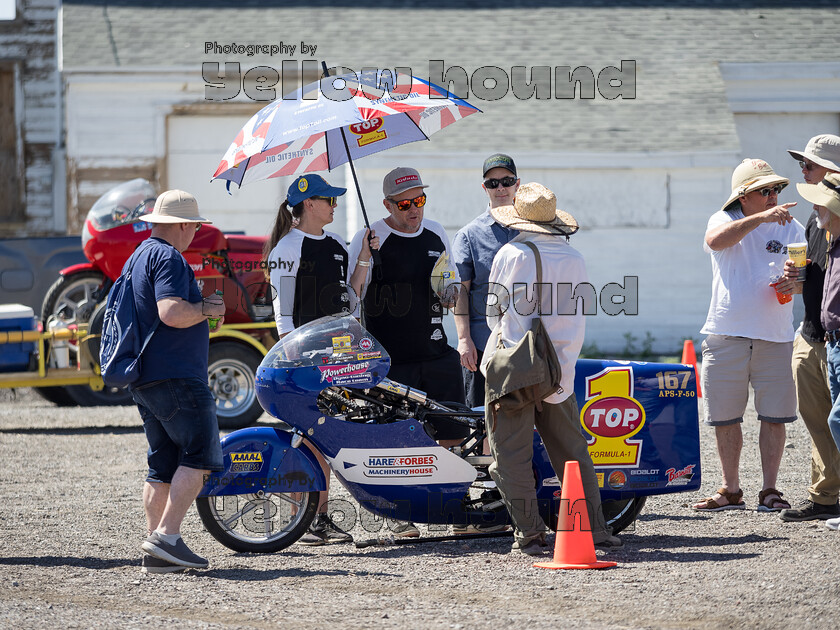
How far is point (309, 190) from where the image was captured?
21.3 ft

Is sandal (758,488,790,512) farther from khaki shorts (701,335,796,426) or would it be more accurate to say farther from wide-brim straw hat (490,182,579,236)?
wide-brim straw hat (490,182,579,236)

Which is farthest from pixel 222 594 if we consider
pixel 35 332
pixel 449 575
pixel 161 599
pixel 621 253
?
pixel 621 253

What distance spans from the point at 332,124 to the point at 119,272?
18.3 ft

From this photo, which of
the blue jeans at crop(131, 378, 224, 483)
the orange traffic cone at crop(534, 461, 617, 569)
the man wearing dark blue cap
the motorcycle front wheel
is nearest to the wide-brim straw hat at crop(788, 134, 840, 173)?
the man wearing dark blue cap

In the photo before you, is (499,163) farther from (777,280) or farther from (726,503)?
(726,503)

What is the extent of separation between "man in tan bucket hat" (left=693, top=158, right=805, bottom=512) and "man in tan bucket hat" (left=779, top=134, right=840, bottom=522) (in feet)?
0.46

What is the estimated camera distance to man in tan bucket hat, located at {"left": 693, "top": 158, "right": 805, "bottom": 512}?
23.2 ft

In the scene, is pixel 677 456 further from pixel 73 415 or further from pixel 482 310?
pixel 73 415

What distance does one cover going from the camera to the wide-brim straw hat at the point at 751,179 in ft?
23.0

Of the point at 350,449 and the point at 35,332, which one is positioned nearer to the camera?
the point at 350,449

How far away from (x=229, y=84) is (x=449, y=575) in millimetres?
13527

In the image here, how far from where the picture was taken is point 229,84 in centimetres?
1795

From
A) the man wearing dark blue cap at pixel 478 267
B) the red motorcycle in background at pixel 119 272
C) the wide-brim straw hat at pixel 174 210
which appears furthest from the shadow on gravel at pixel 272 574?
the red motorcycle in background at pixel 119 272

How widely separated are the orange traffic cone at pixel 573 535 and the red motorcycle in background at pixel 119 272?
18.7ft
